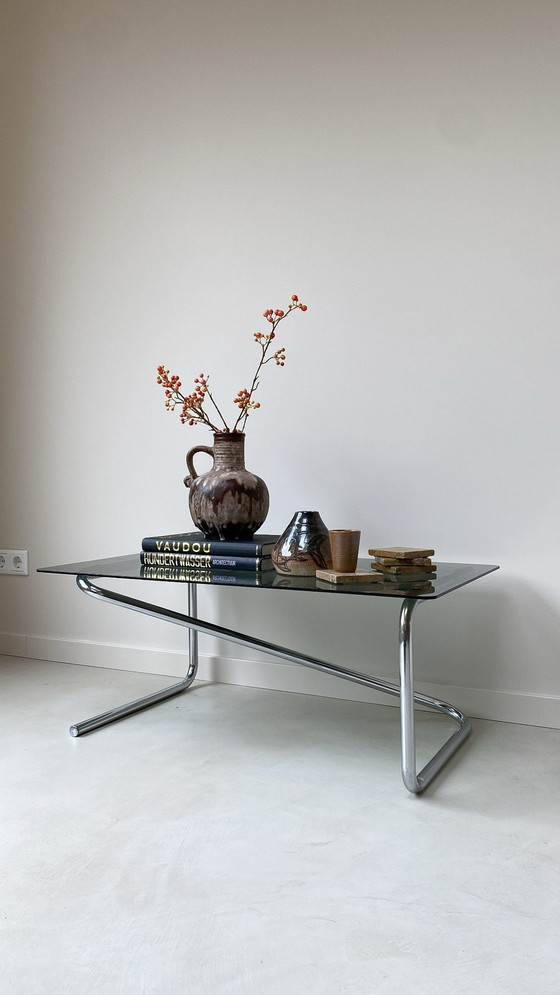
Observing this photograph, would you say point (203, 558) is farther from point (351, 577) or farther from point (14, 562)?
point (14, 562)

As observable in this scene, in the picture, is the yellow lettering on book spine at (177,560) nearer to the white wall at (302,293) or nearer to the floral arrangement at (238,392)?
the floral arrangement at (238,392)

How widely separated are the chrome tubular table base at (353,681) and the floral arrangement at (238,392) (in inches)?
19.4

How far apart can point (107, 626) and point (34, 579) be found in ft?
1.10

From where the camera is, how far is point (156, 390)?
2512mm

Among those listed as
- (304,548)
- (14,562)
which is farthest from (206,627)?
(14,562)

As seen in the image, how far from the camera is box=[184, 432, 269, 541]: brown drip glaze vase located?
1.98m

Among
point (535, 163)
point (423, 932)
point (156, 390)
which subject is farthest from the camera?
point (156, 390)

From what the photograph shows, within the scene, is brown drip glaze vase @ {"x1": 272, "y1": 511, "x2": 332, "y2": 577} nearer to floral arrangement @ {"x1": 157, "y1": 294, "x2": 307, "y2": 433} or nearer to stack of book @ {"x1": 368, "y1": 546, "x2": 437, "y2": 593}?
stack of book @ {"x1": 368, "y1": 546, "x2": 437, "y2": 593}

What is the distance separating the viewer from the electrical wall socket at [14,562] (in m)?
2.74

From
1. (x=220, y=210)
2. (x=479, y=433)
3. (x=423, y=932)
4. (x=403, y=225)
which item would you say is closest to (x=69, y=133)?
(x=220, y=210)

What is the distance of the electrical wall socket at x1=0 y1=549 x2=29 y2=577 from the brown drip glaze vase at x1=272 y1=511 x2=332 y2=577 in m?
1.27

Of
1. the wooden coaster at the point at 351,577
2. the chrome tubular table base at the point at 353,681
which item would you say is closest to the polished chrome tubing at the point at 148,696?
the chrome tubular table base at the point at 353,681

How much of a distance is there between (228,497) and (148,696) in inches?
24.7

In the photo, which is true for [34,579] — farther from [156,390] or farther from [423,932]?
[423,932]
